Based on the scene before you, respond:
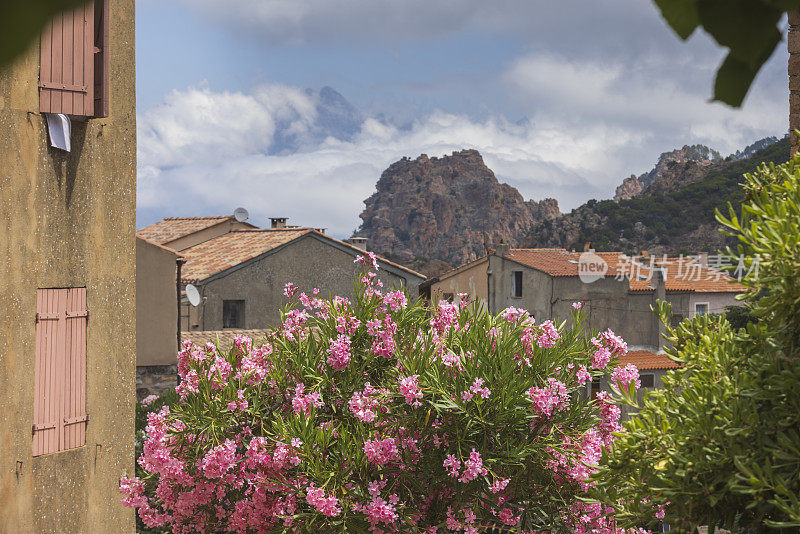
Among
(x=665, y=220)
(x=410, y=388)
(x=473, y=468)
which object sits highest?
(x=665, y=220)

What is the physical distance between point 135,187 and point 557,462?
6.37m

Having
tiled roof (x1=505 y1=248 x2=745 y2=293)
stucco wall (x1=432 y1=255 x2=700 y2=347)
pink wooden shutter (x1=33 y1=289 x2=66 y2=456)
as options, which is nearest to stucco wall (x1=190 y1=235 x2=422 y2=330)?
stucco wall (x1=432 y1=255 x2=700 y2=347)

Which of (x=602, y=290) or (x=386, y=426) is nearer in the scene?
(x=386, y=426)

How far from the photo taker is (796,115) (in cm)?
671

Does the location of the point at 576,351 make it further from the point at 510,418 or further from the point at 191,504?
the point at 191,504

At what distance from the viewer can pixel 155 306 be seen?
62.8 ft

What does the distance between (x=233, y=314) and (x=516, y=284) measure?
16.8 meters

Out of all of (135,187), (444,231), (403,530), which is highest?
(444,231)

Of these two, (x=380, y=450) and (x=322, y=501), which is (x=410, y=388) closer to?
(x=380, y=450)

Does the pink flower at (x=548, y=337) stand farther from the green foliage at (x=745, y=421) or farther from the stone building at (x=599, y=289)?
the stone building at (x=599, y=289)

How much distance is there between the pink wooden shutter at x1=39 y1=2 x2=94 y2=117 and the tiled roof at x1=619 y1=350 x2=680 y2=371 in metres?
29.4

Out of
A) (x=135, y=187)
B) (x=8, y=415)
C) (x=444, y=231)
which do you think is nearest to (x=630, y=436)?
(x=8, y=415)

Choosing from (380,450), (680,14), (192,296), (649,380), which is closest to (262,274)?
(192,296)

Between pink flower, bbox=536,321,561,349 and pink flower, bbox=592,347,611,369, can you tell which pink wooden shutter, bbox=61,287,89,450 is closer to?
pink flower, bbox=536,321,561,349
